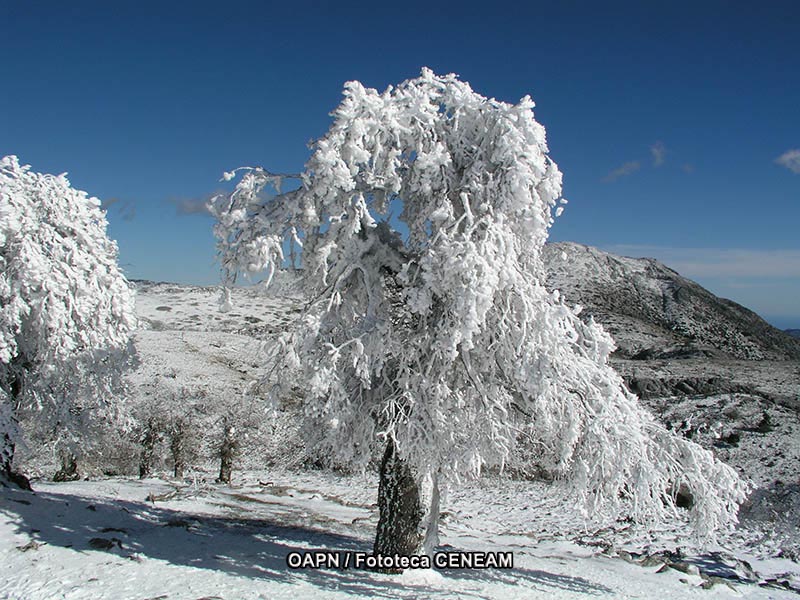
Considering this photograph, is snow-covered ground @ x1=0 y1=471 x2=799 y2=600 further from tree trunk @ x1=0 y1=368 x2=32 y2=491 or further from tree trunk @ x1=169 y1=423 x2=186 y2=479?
tree trunk @ x1=169 y1=423 x2=186 y2=479

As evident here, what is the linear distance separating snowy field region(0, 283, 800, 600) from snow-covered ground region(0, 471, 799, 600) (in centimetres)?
3

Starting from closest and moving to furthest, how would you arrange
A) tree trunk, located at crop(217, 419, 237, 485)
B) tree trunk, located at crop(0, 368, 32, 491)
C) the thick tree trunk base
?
tree trunk, located at crop(0, 368, 32, 491) < the thick tree trunk base < tree trunk, located at crop(217, 419, 237, 485)

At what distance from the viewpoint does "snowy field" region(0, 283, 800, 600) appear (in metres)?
9.25

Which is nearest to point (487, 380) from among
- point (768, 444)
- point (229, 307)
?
point (229, 307)

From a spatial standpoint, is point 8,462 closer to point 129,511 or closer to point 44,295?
point 129,511

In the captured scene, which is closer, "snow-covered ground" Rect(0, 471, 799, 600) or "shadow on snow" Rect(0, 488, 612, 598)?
"snow-covered ground" Rect(0, 471, 799, 600)

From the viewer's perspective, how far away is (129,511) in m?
14.1

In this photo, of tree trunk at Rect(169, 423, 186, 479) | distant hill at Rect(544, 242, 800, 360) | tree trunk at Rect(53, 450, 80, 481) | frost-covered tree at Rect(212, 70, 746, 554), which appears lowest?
tree trunk at Rect(53, 450, 80, 481)

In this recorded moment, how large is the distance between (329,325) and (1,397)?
7.72 m

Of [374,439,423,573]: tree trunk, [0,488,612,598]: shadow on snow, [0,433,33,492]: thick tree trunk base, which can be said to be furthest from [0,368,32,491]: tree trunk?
[374,439,423,573]: tree trunk

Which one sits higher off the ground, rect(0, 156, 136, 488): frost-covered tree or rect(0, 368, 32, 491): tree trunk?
rect(0, 156, 136, 488): frost-covered tree

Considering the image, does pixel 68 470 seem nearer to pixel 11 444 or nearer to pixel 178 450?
pixel 178 450

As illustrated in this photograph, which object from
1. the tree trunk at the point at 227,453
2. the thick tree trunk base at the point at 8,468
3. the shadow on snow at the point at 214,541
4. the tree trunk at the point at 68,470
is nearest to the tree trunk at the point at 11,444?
the thick tree trunk base at the point at 8,468

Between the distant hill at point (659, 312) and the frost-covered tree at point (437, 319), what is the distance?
42.4 meters
